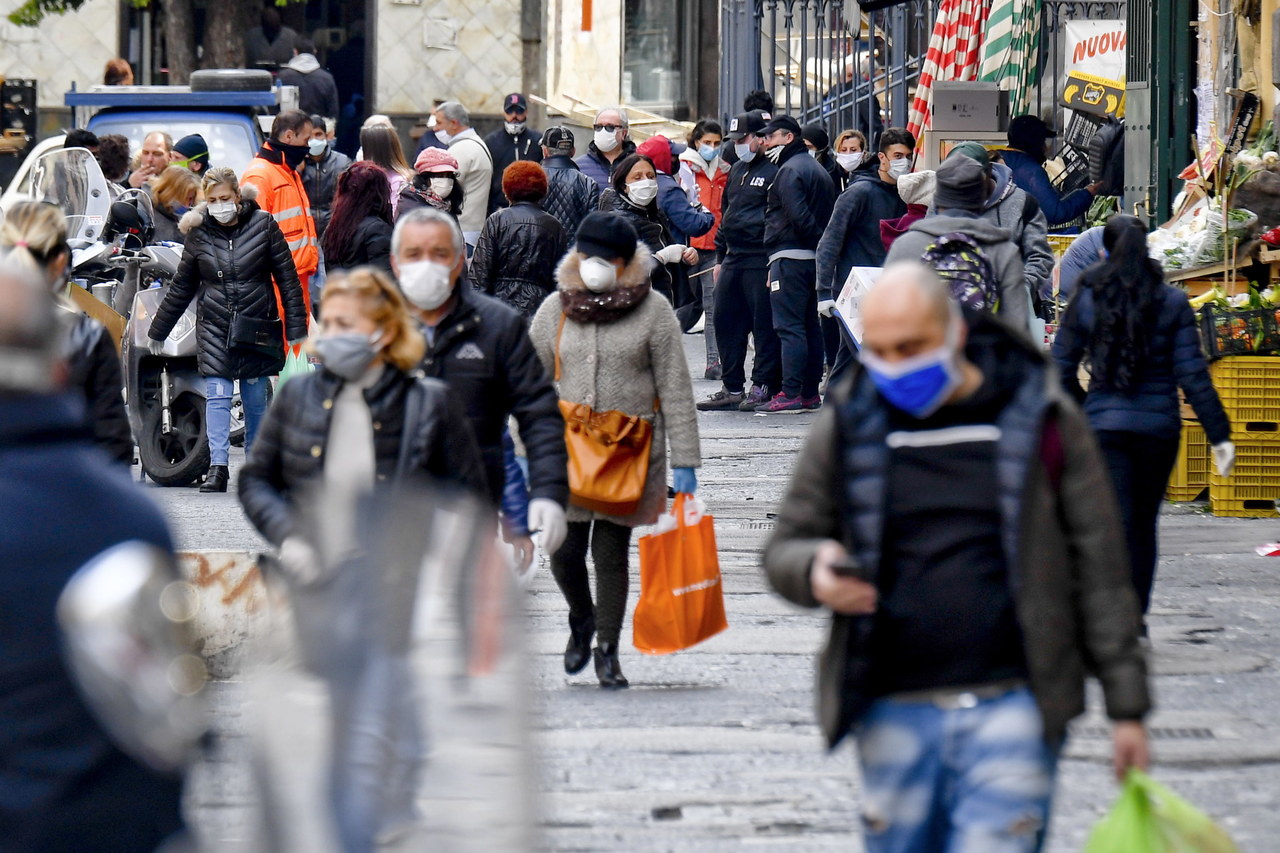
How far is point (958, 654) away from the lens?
3988mm

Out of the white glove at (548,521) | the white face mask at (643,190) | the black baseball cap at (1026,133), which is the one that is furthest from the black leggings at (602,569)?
the black baseball cap at (1026,133)

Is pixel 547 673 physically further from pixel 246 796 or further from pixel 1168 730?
pixel 1168 730

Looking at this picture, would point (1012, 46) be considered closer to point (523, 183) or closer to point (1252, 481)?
point (1252, 481)

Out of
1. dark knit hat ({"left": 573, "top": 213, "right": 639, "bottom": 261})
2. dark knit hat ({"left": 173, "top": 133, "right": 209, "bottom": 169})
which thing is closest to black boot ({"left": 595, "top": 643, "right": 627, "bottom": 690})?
dark knit hat ({"left": 573, "top": 213, "right": 639, "bottom": 261})

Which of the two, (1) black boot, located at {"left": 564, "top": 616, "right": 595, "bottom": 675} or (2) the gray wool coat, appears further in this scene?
(1) black boot, located at {"left": 564, "top": 616, "right": 595, "bottom": 675}

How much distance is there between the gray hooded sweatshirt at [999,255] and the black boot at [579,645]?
2106 millimetres

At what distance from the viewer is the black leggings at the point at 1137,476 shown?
25.8 ft

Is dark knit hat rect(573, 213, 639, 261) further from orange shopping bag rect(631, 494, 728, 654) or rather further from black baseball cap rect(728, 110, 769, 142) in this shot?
black baseball cap rect(728, 110, 769, 142)

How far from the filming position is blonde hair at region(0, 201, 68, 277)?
697 centimetres

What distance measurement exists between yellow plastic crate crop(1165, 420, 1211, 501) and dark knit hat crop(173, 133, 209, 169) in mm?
8604

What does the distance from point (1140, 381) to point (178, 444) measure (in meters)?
6.52

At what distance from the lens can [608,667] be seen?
7656 millimetres

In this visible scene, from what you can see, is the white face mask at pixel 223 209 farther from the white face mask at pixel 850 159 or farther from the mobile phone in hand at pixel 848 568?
the mobile phone in hand at pixel 848 568

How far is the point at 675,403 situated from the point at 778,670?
1.12 metres
